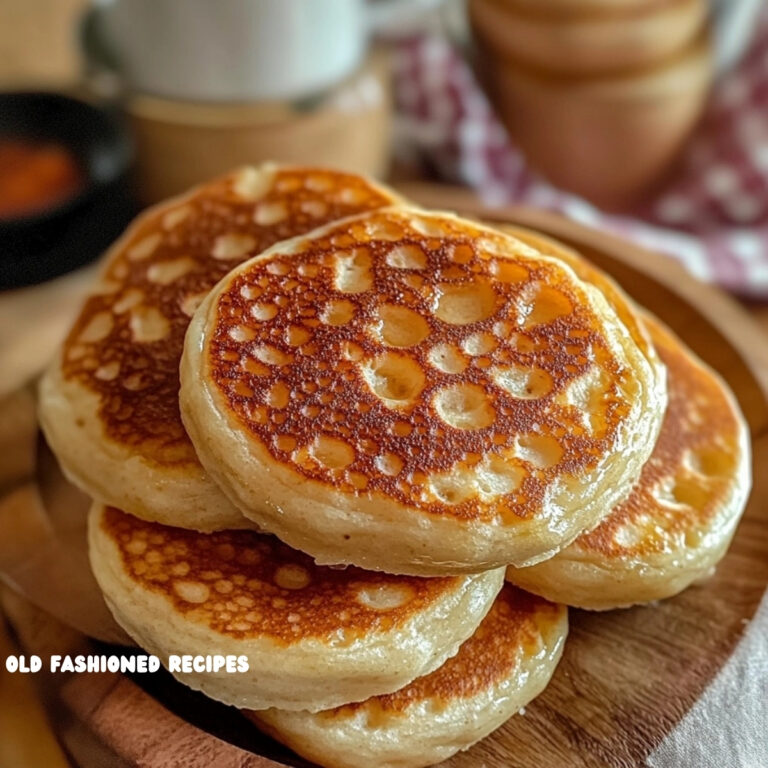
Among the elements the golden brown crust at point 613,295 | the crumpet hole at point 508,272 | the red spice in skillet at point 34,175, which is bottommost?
the red spice in skillet at point 34,175

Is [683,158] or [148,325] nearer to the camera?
[148,325]

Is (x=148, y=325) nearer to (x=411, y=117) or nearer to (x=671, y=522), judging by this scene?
(x=671, y=522)

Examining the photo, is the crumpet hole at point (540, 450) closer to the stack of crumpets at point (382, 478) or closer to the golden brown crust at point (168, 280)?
the stack of crumpets at point (382, 478)

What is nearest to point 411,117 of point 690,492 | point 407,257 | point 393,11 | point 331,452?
point 393,11

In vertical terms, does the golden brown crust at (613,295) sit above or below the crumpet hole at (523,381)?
below

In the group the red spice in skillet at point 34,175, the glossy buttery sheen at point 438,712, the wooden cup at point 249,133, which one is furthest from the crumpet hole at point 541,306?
the red spice in skillet at point 34,175

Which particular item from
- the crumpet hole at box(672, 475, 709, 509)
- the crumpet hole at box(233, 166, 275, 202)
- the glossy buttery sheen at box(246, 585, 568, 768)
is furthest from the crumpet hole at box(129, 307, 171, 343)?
the crumpet hole at box(672, 475, 709, 509)
